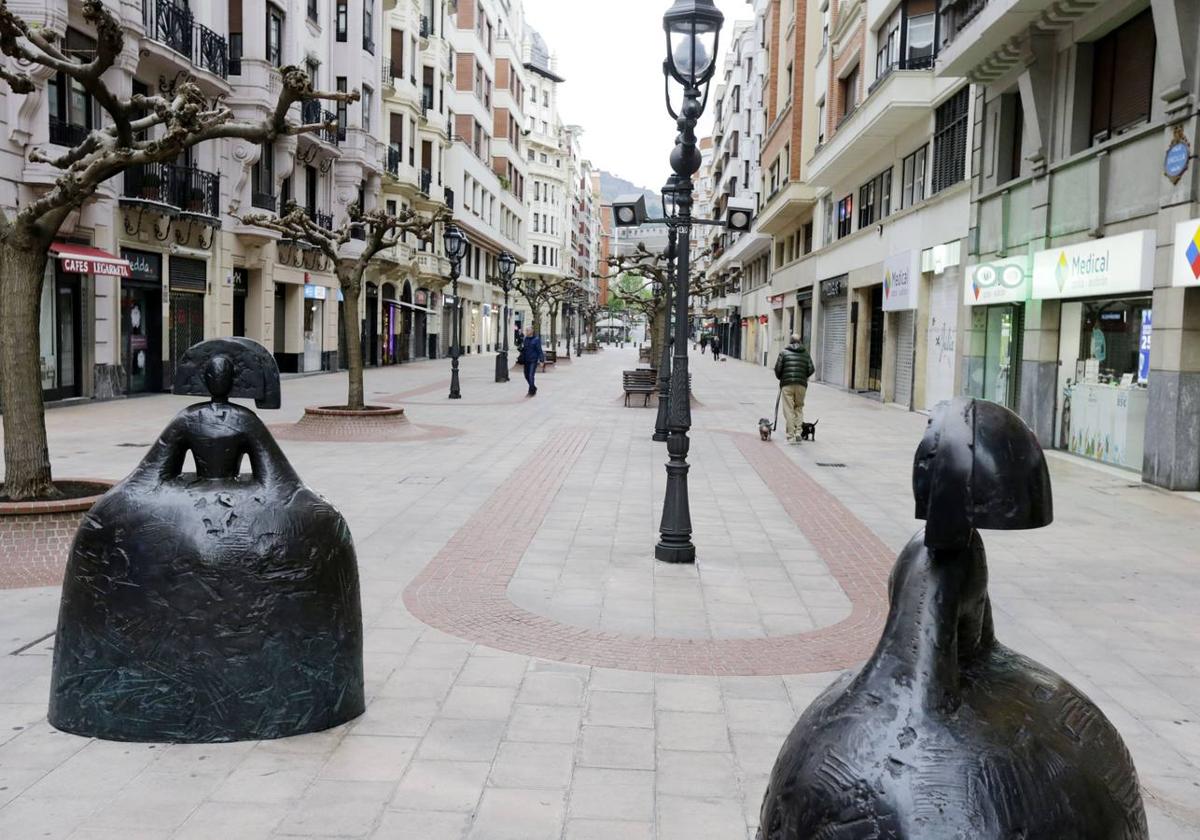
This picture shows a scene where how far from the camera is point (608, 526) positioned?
380 inches

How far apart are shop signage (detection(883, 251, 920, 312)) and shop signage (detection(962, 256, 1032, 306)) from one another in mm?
4191

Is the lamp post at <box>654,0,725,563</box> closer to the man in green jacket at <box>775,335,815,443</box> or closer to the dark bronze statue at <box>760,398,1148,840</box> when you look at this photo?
the dark bronze statue at <box>760,398,1148,840</box>

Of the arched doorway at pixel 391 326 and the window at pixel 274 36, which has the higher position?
the window at pixel 274 36

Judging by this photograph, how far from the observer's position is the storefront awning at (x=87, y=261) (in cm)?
1908

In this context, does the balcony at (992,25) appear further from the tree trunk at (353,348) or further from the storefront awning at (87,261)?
the storefront awning at (87,261)

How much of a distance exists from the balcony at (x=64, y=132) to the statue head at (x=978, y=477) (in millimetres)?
21560

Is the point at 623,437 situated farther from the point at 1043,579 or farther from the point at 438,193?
the point at 438,193

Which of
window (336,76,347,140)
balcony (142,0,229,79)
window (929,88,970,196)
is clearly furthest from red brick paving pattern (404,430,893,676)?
window (336,76,347,140)

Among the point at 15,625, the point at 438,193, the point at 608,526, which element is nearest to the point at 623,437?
the point at 608,526

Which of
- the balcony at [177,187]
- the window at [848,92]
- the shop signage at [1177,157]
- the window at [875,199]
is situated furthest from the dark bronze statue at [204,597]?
the window at [848,92]

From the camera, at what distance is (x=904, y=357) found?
25.9 meters

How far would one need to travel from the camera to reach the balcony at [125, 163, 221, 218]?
74.6 feet

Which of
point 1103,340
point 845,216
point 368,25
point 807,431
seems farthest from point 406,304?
point 1103,340

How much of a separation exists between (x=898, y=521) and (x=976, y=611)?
875 cm
